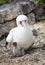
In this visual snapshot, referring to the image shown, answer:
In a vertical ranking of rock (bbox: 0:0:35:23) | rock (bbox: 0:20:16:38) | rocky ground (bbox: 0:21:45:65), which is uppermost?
rock (bbox: 0:0:35:23)

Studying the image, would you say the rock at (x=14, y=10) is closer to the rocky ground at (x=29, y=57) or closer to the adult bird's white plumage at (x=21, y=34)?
the rocky ground at (x=29, y=57)

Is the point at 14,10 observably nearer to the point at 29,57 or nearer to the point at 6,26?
the point at 6,26

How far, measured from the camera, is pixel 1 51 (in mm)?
6129

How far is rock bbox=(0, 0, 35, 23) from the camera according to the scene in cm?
816

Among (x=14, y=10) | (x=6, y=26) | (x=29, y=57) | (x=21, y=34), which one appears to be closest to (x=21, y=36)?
(x=21, y=34)

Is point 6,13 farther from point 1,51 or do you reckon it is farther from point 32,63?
point 32,63

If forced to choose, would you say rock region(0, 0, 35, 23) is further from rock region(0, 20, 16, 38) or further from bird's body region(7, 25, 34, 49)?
bird's body region(7, 25, 34, 49)

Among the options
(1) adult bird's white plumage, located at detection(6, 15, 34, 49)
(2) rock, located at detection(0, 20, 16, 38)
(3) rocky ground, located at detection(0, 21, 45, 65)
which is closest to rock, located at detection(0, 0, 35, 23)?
(2) rock, located at detection(0, 20, 16, 38)

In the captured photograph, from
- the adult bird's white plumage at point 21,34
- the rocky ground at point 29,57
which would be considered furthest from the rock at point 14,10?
the adult bird's white plumage at point 21,34

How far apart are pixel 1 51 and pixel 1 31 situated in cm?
180

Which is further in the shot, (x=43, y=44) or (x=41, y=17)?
(x=41, y=17)

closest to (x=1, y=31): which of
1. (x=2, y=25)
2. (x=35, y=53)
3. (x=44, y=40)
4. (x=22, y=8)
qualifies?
(x=2, y=25)

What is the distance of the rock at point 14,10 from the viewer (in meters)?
8.16

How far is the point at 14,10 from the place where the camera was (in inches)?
324
